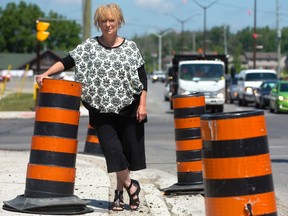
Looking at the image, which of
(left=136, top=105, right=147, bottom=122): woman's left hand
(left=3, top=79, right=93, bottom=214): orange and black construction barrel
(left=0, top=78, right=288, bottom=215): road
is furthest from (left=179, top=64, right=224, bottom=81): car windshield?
(left=3, top=79, right=93, bottom=214): orange and black construction barrel

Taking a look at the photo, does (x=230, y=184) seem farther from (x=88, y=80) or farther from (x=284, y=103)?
(x=284, y=103)

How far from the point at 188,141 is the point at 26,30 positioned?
14104cm

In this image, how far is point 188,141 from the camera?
9453mm

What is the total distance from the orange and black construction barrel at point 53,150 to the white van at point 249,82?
31.3 meters

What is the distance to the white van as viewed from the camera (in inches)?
1534

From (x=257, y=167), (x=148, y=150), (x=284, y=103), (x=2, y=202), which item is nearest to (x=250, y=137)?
(x=257, y=167)

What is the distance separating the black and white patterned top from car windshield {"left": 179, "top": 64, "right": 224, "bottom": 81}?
23.5 m

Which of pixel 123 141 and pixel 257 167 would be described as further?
pixel 123 141

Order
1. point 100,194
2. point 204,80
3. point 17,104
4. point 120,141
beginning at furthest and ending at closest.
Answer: point 17,104
point 204,80
point 100,194
point 120,141

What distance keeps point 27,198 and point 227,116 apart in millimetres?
2904

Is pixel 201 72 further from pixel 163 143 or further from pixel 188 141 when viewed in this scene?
pixel 188 141

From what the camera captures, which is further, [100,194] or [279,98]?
[279,98]

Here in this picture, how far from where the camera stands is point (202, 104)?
31.0 ft

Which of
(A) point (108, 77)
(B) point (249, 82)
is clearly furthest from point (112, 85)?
(B) point (249, 82)
